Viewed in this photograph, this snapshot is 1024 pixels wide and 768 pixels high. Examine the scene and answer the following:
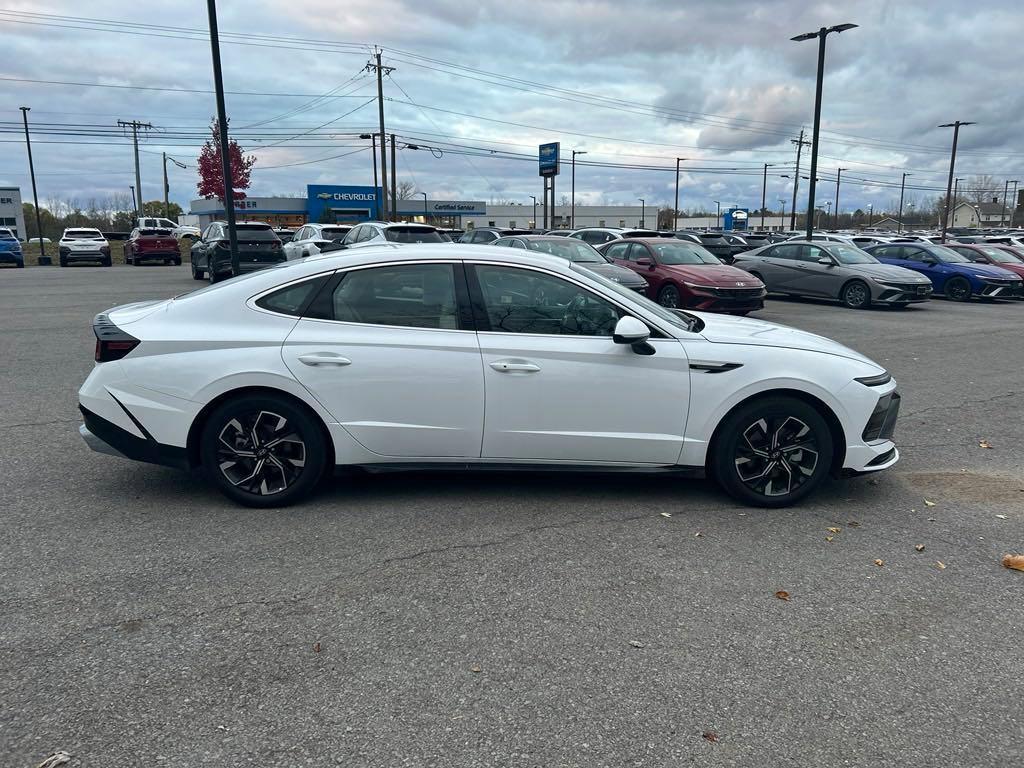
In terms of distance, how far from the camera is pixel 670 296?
14.8m

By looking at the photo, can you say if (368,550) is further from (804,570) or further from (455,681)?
(804,570)

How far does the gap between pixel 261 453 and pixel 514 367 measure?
159 cm

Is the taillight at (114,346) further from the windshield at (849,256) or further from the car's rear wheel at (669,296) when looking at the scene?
the windshield at (849,256)

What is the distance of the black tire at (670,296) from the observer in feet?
48.0

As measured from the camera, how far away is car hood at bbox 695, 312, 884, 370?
185 inches

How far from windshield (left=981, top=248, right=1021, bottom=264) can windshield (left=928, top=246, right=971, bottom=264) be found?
110cm

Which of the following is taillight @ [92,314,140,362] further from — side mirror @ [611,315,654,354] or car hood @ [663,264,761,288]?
car hood @ [663,264,761,288]

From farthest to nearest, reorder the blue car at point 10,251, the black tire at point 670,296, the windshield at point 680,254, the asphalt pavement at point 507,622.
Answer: the blue car at point 10,251 → the windshield at point 680,254 → the black tire at point 670,296 → the asphalt pavement at point 507,622

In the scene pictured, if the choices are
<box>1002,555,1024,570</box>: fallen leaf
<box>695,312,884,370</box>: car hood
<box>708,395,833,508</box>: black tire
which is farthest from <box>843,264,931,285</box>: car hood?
<box>1002,555,1024,570</box>: fallen leaf

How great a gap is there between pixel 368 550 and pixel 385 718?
1414 mm

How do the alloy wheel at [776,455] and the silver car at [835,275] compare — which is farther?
the silver car at [835,275]

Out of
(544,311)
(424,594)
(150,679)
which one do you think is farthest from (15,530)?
(544,311)

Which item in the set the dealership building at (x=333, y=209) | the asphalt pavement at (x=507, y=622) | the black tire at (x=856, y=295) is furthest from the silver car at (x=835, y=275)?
the dealership building at (x=333, y=209)

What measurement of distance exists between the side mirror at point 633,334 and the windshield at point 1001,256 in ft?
70.5
